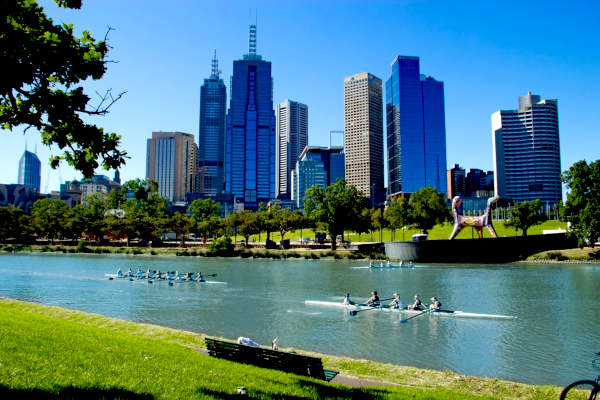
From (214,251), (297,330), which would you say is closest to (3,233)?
(214,251)

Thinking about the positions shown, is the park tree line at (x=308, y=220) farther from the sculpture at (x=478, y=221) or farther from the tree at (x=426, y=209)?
the sculpture at (x=478, y=221)

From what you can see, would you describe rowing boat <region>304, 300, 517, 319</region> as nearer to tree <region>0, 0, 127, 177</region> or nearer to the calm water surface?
the calm water surface

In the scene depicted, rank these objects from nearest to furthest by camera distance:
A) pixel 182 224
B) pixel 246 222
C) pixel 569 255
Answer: pixel 569 255, pixel 246 222, pixel 182 224

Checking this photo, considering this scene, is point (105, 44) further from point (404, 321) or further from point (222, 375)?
point (404, 321)

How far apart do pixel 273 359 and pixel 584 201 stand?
76616mm

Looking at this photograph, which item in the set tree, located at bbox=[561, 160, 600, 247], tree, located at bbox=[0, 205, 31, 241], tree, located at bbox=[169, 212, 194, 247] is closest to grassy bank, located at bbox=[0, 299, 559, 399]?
tree, located at bbox=[561, 160, 600, 247]

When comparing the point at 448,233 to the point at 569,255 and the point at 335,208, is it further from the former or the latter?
the point at 569,255

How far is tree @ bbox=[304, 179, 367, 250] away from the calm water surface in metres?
43.2

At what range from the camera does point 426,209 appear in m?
106

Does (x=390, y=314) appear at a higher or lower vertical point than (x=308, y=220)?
lower

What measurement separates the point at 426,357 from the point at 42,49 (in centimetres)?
1832

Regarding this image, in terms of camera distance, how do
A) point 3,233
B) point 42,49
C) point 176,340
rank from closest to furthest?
point 42,49 → point 176,340 → point 3,233

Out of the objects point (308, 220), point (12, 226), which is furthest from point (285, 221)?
point (12, 226)

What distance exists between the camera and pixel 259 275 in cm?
5525
